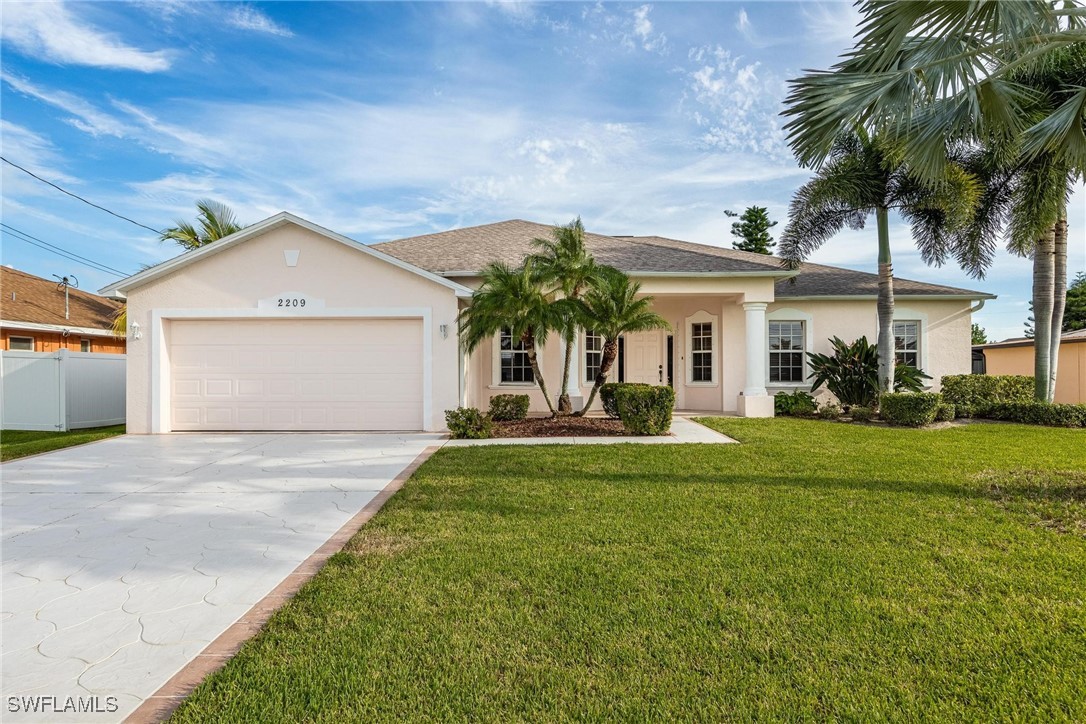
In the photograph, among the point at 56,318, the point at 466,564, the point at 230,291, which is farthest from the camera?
the point at 56,318

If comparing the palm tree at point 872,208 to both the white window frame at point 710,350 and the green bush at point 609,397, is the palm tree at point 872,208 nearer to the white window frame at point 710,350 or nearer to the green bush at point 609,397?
the white window frame at point 710,350

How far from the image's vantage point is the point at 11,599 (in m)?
3.59

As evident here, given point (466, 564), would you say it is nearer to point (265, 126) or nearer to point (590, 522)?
point (590, 522)

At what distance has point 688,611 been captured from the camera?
321 centimetres

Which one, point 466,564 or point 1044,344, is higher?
point 1044,344

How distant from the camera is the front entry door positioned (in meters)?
15.1

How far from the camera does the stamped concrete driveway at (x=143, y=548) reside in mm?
2822

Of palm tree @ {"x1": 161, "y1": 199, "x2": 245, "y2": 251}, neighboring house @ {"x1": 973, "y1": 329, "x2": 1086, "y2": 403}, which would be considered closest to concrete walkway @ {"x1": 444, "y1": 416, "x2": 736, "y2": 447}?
palm tree @ {"x1": 161, "y1": 199, "x2": 245, "y2": 251}

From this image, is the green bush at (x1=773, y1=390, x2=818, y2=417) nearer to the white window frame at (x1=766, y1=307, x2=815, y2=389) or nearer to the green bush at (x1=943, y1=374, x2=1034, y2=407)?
the white window frame at (x1=766, y1=307, x2=815, y2=389)

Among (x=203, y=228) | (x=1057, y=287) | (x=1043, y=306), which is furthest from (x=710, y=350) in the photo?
(x=203, y=228)

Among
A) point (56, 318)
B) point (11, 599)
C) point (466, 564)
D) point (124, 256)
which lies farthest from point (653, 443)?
point (124, 256)

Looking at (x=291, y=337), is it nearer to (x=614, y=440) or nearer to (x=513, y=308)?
(x=513, y=308)

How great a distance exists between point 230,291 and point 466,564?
10.1m

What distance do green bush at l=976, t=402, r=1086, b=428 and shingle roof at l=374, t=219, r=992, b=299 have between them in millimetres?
3133
